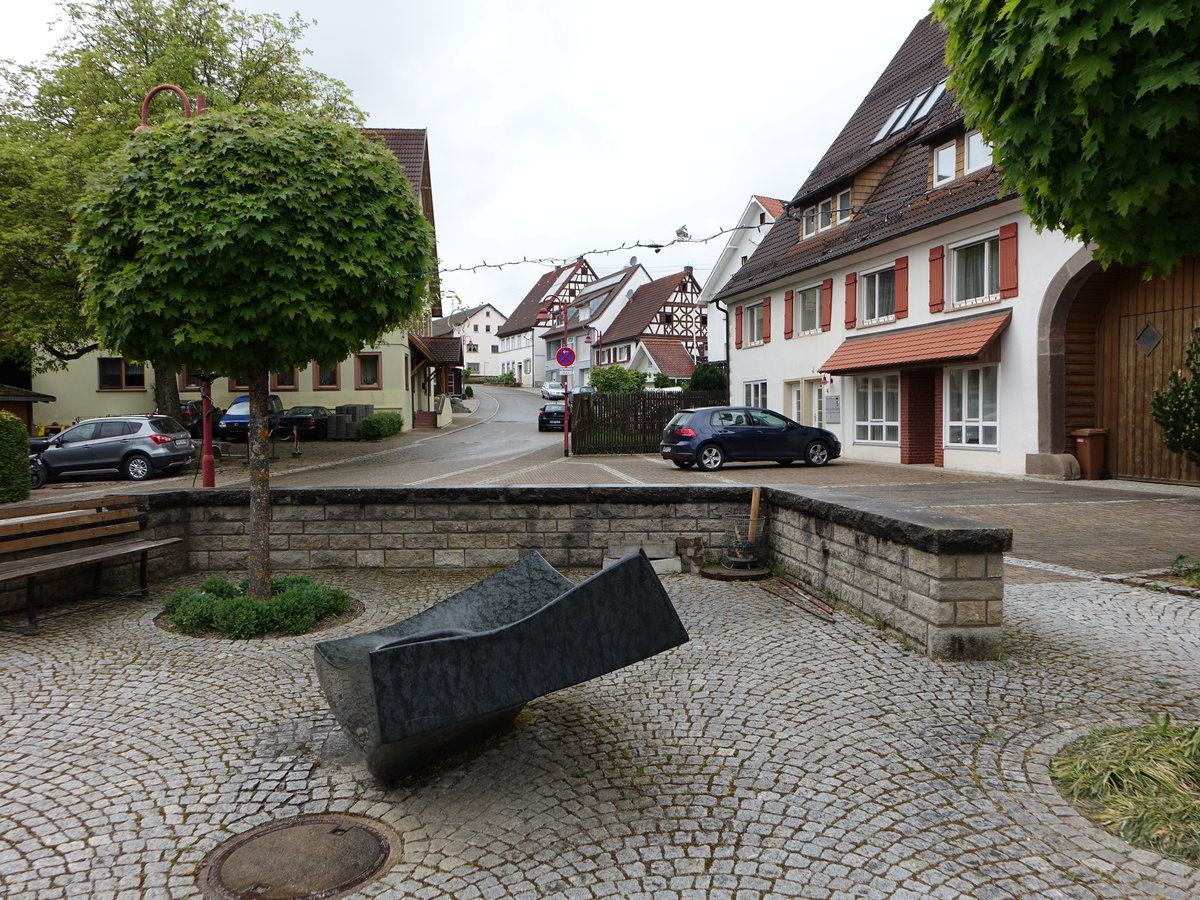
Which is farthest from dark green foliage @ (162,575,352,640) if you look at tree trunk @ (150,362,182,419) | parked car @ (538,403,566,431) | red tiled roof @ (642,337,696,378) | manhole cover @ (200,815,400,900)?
red tiled roof @ (642,337,696,378)

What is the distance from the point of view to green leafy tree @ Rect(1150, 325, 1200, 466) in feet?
37.6

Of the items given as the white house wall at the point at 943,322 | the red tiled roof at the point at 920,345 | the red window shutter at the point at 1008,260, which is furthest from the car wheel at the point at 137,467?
the red window shutter at the point at 1008,260

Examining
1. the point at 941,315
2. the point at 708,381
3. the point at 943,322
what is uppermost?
the point at 941,315

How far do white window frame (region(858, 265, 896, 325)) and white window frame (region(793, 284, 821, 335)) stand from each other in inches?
79.6

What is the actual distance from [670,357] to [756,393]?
2832cm

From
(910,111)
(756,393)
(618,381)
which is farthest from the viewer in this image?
(618,381)

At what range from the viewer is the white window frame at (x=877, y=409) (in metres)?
21.7

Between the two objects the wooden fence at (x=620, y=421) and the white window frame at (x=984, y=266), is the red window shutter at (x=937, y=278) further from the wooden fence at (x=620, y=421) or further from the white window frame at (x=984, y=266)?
the wooden fence at (x=620, y=421)

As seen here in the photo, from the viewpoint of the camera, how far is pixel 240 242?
5.68 meters

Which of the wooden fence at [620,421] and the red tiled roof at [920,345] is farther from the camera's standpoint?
the wooden fence at [620,421]

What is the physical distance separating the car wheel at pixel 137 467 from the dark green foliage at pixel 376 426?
1099 cm

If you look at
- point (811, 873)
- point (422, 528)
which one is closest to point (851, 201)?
point (422, 528)

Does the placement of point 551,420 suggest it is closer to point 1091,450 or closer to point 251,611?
point 1091,450

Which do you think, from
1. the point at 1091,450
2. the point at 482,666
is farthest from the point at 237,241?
the point at 1091,450
